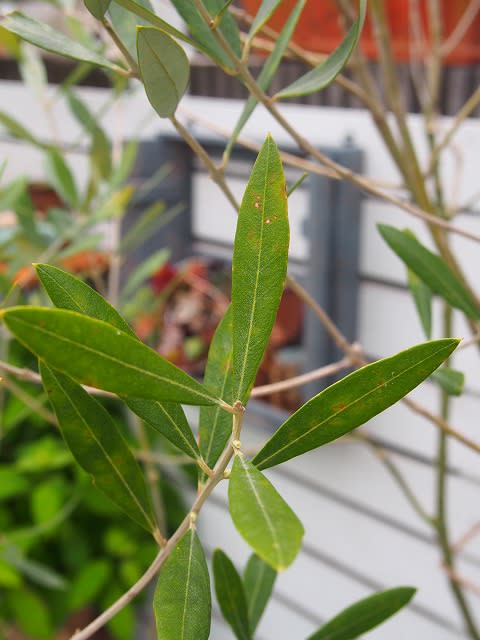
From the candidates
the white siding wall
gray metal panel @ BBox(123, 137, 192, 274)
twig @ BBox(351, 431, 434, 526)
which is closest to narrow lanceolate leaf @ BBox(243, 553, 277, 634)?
twig @ BBox(351, 431, 434, 526)

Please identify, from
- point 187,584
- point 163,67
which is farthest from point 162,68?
point 187,584

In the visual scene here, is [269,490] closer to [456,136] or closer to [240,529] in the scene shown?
[240,529]

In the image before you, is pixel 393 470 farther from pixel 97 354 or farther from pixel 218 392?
pixel 97 354

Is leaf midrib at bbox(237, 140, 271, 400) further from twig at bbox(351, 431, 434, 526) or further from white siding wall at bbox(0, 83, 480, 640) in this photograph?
white siding wall at bbox(0, 83, 480, 640)

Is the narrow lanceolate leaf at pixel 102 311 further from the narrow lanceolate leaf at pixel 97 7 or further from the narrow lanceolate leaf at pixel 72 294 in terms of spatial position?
the narrow lanceolate leaf at pixel 97 7

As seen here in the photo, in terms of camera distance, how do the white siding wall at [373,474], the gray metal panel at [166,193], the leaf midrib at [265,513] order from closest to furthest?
the leaf midrib at [265,513] → the white siding wall at [373,474] → the gray metal panel at [166,193]

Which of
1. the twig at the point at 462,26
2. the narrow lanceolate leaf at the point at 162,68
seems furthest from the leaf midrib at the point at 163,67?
the twig at the point at 462,26
